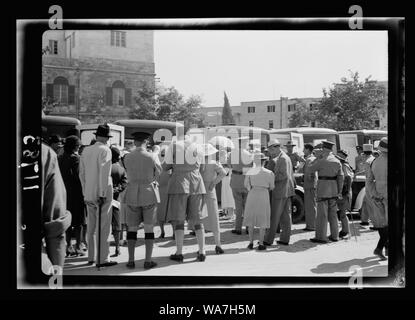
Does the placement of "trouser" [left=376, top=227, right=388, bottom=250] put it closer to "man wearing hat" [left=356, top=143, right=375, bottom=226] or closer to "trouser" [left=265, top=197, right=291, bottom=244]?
"man wearing hat" [left=356, top=143, right=375, bottom=226]

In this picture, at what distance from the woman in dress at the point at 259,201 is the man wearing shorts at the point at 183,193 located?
1.14m

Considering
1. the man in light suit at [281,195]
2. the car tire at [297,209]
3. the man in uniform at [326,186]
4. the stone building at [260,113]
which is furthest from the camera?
the stone building at [260,113]

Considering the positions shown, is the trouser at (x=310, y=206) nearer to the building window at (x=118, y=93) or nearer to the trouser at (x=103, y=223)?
the trouser at (x=103, y=223)

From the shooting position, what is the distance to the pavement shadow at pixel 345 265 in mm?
5893

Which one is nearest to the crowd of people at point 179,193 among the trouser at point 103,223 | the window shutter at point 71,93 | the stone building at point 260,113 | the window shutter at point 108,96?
the trouser at point 103,223

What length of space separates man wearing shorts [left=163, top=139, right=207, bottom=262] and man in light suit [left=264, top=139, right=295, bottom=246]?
161 centimetres

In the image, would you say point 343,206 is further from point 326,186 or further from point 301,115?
point 301,115

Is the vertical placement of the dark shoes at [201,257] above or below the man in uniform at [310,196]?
below

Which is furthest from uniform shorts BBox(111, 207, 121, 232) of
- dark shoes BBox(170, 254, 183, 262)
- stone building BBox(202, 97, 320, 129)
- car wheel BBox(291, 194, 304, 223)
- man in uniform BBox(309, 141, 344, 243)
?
car wheel BBox(291, 194, 304, 223)

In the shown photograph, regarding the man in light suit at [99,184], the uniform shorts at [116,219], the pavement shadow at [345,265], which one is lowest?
the pavement shadow at [345,265]

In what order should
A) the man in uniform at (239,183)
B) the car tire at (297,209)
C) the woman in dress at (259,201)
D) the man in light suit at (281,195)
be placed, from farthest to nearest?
the car tire at (297,209) → the man in uniform at (239,183) → the man in light suit at (281,195) → the woman in dress at (259,201)

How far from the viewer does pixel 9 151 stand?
3.67 meters

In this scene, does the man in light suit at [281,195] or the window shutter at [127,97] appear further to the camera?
the window shutter at [127,97]
